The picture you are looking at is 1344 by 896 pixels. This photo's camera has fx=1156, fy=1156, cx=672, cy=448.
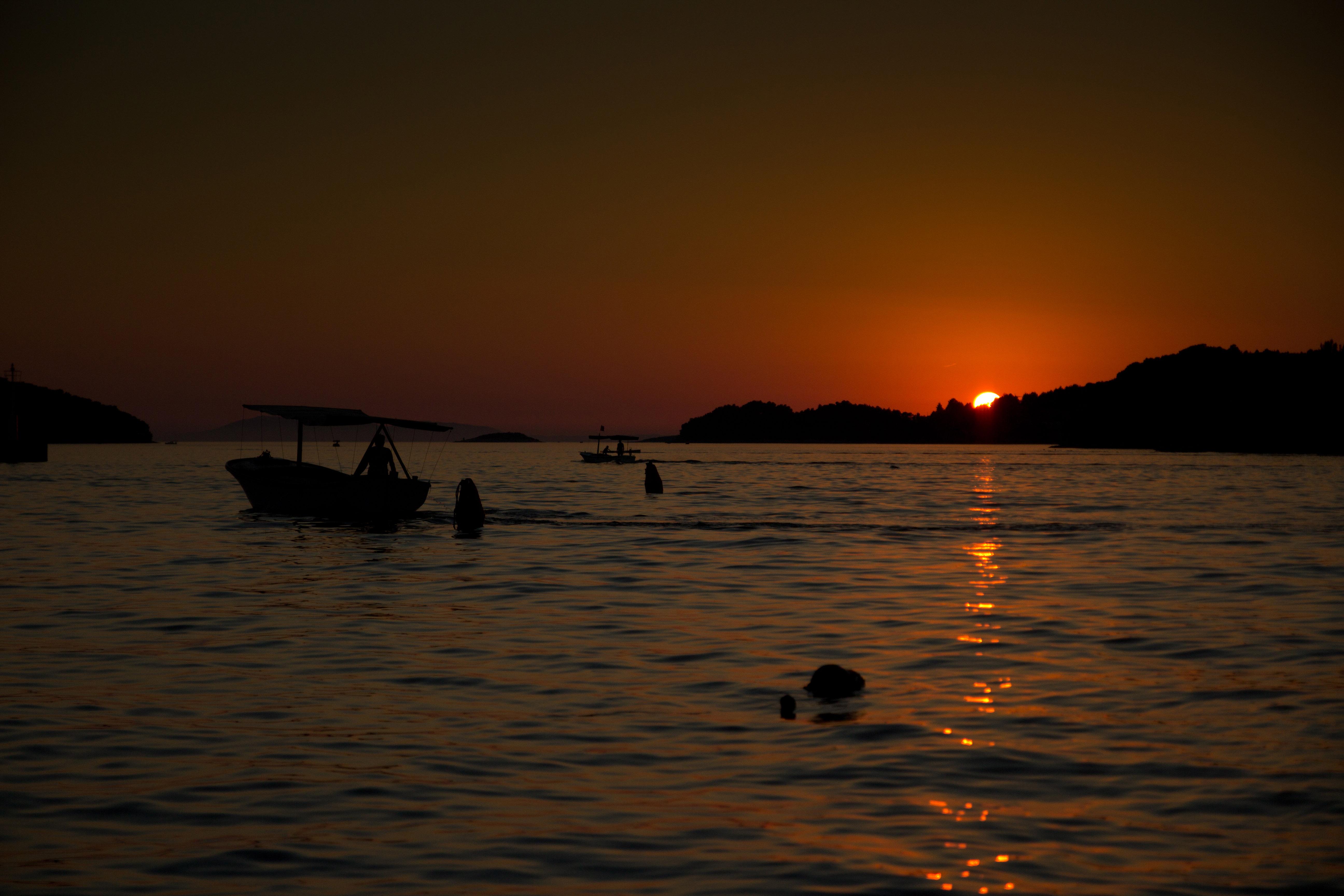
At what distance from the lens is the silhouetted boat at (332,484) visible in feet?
148

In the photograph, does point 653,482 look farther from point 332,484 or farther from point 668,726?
point 668,726

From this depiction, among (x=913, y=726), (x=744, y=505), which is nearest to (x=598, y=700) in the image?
(x=913, y=726)

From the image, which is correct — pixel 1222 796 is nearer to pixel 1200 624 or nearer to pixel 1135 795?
pixel 1135 795

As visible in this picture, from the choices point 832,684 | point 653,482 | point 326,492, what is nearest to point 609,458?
point 653,482

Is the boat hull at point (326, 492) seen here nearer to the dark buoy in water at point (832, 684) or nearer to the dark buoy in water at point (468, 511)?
the dark buoy in water at point (468, 511)

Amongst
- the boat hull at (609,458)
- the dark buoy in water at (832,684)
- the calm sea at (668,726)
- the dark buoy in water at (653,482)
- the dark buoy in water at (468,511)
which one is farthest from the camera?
the boat hull at (609,458)

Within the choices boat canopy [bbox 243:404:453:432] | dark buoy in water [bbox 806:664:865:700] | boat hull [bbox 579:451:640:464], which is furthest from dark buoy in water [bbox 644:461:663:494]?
boat hull [bbox 579:451:640:464]

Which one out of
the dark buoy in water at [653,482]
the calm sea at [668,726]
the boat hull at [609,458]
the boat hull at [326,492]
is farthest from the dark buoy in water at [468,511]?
the boat hull at [609,458]

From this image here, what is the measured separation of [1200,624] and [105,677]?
1797cm

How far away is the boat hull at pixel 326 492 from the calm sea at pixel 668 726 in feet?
38.6

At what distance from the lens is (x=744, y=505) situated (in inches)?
2544

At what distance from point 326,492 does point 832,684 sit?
35.6 m

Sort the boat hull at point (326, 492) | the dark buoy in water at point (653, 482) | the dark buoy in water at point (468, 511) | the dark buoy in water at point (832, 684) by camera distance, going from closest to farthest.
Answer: the dark buoy in water at point (832, 684), the dark buoy in water at point (468, 511), the boat hull at point (326, 492), the dark buoy in water at point (653, 482)

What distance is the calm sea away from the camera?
28.6ft
